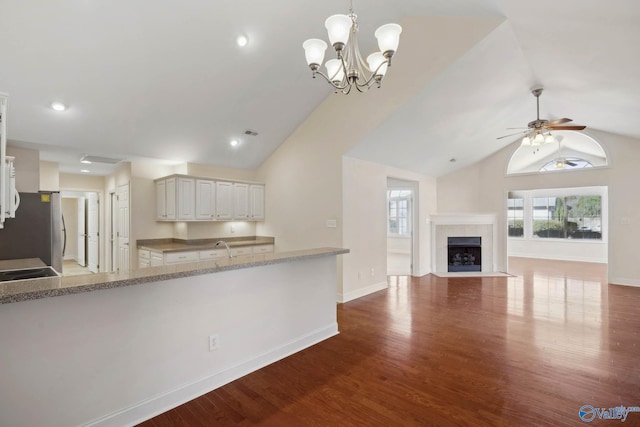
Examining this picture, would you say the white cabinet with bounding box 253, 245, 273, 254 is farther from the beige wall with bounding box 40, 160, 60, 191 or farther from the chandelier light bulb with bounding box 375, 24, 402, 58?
the chandelier light bulb with bounding box 375, 24, 402, 58

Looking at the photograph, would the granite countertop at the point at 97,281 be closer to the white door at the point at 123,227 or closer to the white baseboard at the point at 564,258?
the white door at the point at 123,227

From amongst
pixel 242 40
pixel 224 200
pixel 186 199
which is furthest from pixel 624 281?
pixel 186 199

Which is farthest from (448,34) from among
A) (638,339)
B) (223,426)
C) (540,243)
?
(540,243)

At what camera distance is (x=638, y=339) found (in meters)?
3.42

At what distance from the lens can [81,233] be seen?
27.8ft

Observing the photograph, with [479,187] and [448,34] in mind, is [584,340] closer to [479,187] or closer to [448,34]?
[448,34]

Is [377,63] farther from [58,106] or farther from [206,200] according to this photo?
[206,200]

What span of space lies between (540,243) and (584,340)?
24.1 ft

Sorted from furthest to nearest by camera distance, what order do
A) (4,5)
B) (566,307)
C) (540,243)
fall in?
(540,243) → (566,307) → (4,5)

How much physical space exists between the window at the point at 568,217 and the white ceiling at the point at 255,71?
437 cm

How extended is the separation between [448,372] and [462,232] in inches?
207

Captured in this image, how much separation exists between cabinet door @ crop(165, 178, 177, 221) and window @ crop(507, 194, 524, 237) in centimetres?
1003

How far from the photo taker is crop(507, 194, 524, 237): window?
32.8ft

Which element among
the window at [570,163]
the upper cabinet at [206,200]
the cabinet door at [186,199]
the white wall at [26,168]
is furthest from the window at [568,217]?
the white wall at [26,168]
